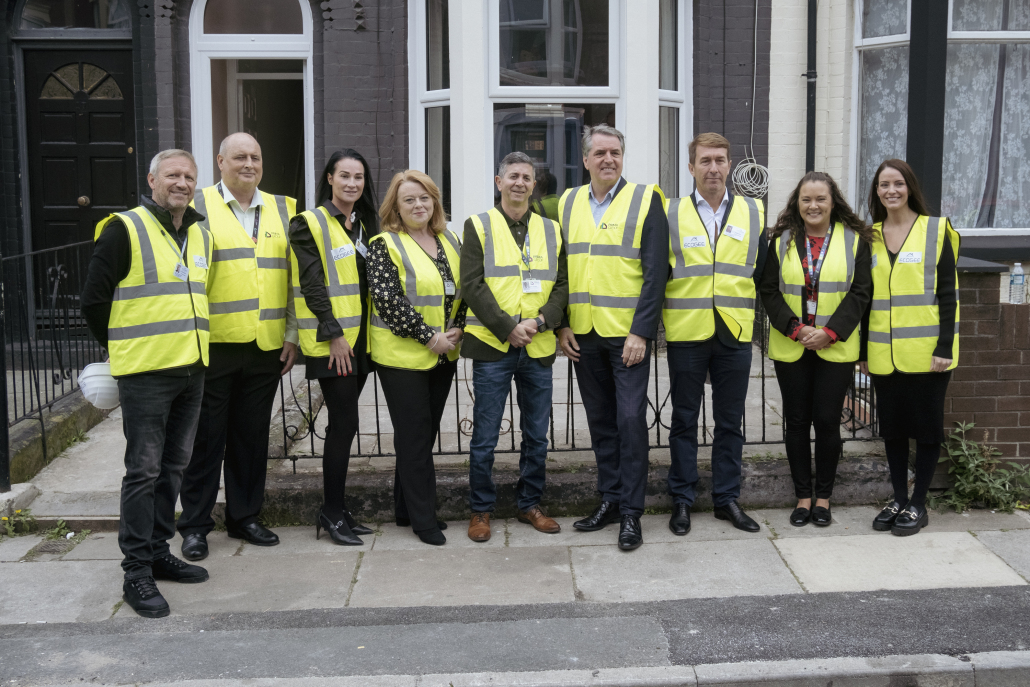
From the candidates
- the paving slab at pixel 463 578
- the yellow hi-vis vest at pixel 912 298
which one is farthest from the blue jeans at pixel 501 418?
the yellow hi-vis vest at pixel 912 298

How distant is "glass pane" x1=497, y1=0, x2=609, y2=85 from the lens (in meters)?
8.21

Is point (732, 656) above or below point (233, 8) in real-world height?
below

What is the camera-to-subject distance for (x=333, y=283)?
4941 mm

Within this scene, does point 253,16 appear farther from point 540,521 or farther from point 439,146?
point 540,521

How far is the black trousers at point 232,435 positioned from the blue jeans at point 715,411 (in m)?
2.09

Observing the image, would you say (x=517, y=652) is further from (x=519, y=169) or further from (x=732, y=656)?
(x=519, y=169)

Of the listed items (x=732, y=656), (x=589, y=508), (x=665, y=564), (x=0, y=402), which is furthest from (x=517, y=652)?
(x=0, y=402)

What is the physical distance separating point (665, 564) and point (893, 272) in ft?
6.13

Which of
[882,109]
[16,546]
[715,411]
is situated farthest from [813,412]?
[882,109]

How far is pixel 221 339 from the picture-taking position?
191 inches

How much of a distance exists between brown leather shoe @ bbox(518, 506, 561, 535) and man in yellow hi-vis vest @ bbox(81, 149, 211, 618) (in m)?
1.90

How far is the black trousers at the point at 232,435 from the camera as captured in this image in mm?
4953

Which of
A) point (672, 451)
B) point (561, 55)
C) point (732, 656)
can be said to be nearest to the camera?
point (732, 656)

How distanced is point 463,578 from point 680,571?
103cm
